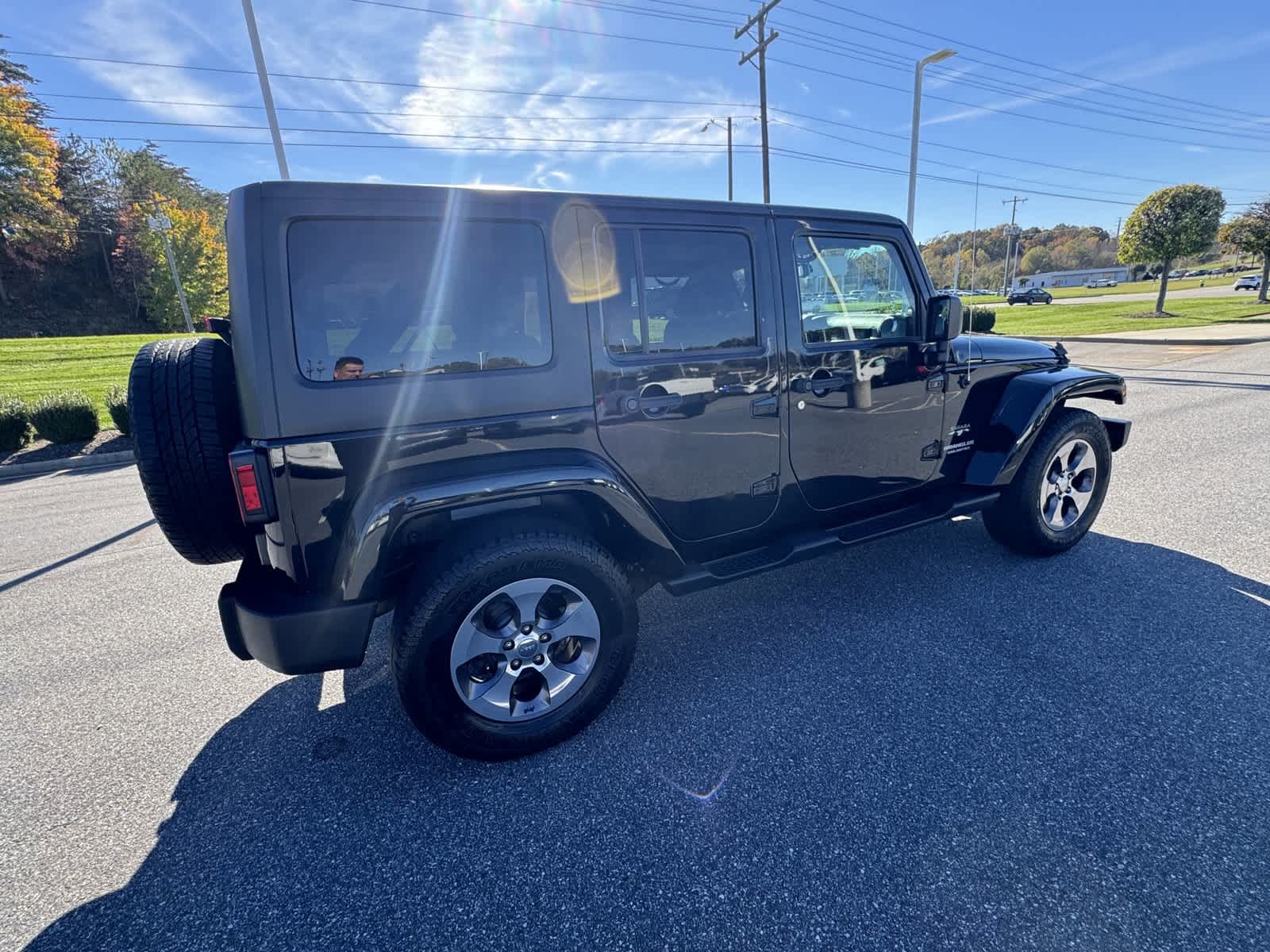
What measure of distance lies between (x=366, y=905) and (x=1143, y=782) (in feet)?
8.17

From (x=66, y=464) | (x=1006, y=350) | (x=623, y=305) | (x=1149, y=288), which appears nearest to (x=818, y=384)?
(x=623, y=305)

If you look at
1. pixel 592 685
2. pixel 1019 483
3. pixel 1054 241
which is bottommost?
pixel 592 685

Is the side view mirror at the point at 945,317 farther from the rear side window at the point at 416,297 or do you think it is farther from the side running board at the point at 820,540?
the rear side window at the point at 416,297

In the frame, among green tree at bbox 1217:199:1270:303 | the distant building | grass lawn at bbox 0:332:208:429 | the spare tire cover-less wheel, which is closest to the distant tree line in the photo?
grass lawn at bbox 0:332:208:429

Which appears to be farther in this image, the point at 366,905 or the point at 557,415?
the point at 557,415

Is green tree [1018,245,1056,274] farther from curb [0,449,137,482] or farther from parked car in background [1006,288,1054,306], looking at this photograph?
curb [0,449,137,482]

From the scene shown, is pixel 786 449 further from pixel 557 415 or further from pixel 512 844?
pixel 512 844

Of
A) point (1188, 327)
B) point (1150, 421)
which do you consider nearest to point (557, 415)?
point (1150, 421)

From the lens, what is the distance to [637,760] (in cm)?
219

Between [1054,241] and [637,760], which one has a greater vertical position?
[1054,241]

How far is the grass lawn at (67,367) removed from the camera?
13.8 metres

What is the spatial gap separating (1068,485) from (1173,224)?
23.2 metres

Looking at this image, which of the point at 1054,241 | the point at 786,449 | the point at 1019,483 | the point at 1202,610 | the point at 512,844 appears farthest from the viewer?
the point at 1054,241

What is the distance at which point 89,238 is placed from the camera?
46.4m
